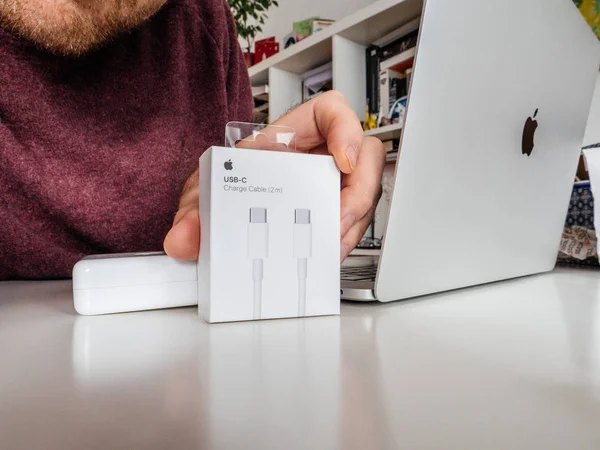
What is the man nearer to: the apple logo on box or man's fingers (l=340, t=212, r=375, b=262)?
man's fingers (l=340, t=212, r=375, b=262)

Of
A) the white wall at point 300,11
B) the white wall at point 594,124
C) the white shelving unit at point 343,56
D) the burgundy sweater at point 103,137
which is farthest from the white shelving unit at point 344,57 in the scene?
the burgundy sweater at point 103,137

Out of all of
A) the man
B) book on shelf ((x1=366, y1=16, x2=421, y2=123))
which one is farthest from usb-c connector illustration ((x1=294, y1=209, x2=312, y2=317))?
book on shelf ((x1=366, y1=16, x2=421, y2=123))

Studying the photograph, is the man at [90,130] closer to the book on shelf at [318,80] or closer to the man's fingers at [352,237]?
the man's fingers at [352,237]

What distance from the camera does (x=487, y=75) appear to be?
0.46 m

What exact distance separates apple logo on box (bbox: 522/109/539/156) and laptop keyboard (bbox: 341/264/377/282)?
0.25m

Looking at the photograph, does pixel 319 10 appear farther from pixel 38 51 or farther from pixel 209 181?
pixel 209 181

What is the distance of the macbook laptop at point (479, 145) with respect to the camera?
41 centimetres

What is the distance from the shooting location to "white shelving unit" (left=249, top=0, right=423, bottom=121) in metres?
1.68

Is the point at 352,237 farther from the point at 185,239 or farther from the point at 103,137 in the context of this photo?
the point at 103,137

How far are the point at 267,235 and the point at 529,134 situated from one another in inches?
15.6

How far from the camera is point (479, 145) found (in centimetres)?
48

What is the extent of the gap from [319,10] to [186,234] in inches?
95.8

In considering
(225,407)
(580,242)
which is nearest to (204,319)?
(225,407)

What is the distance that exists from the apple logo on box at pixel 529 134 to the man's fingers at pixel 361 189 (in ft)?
0.65
